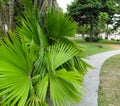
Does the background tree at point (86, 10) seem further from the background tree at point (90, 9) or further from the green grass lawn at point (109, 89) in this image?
the green grass lawn at point (109, 89)

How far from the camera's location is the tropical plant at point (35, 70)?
8.83ft

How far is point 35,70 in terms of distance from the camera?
342 centimetres

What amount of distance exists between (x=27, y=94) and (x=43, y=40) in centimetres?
155

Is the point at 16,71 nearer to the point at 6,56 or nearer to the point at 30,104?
the point at 6,56

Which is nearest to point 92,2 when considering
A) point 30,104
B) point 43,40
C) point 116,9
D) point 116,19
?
point 116,9

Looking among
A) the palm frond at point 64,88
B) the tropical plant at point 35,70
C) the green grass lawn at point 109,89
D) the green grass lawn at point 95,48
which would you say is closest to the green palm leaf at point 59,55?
the tropical plant at point 35,70

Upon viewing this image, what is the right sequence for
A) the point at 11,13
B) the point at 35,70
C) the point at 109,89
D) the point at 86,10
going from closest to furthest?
the point at 35,70 → the point at 11,13 → the point at 109,89 → the point at 86,10

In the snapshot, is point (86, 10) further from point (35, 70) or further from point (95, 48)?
point (35, 70)

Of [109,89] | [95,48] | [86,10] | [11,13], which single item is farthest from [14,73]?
[86,10]

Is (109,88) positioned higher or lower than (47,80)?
lower

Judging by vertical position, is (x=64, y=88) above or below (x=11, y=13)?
below

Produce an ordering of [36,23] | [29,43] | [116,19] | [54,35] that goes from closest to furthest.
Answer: [29,43]
[36,23]
[54,35]
[116,19]

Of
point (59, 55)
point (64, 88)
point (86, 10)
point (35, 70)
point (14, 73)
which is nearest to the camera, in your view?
point (14, 73)

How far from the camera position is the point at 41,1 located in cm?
490
